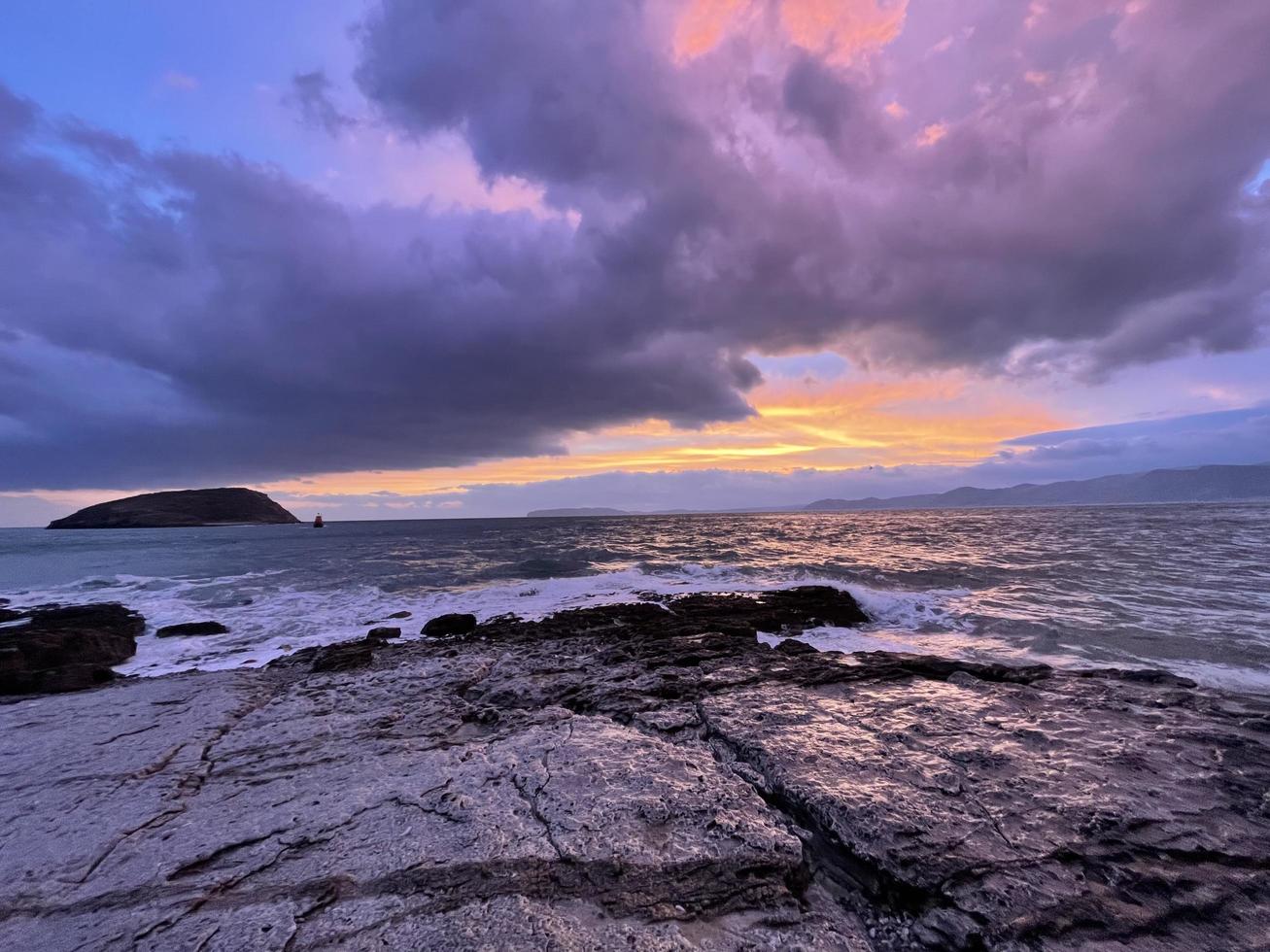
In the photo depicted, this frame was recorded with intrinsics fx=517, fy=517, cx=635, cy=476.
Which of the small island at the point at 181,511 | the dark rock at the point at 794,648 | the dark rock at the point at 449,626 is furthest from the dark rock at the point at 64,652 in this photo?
the small island at the point at 181,511

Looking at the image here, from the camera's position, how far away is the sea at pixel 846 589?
12000 millimetres

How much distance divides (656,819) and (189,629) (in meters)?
17.6

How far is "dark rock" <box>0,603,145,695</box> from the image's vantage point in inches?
405

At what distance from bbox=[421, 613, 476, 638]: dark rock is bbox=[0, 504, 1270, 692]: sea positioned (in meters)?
0.69

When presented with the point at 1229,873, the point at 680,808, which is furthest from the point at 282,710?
the point at 1229,873

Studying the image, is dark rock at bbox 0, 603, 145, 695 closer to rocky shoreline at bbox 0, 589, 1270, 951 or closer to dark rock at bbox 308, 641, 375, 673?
rocky shoreline at bbox 0, 589, 1270, 951

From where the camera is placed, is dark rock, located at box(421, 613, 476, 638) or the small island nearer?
dark rock, located at box(421, 613, 476, 638)

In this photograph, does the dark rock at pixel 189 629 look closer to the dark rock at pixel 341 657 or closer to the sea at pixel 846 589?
the sea at pixel 846 589

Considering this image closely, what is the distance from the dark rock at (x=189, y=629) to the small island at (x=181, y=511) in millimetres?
149318

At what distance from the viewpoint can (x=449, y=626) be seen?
14617 mm

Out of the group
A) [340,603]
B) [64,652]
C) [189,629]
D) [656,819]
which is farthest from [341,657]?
[340,603]

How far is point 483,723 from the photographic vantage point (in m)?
7.29

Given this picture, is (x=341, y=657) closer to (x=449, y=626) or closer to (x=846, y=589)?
(x=449, y=626)

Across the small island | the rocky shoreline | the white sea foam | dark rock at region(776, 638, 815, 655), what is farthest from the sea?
the small island
